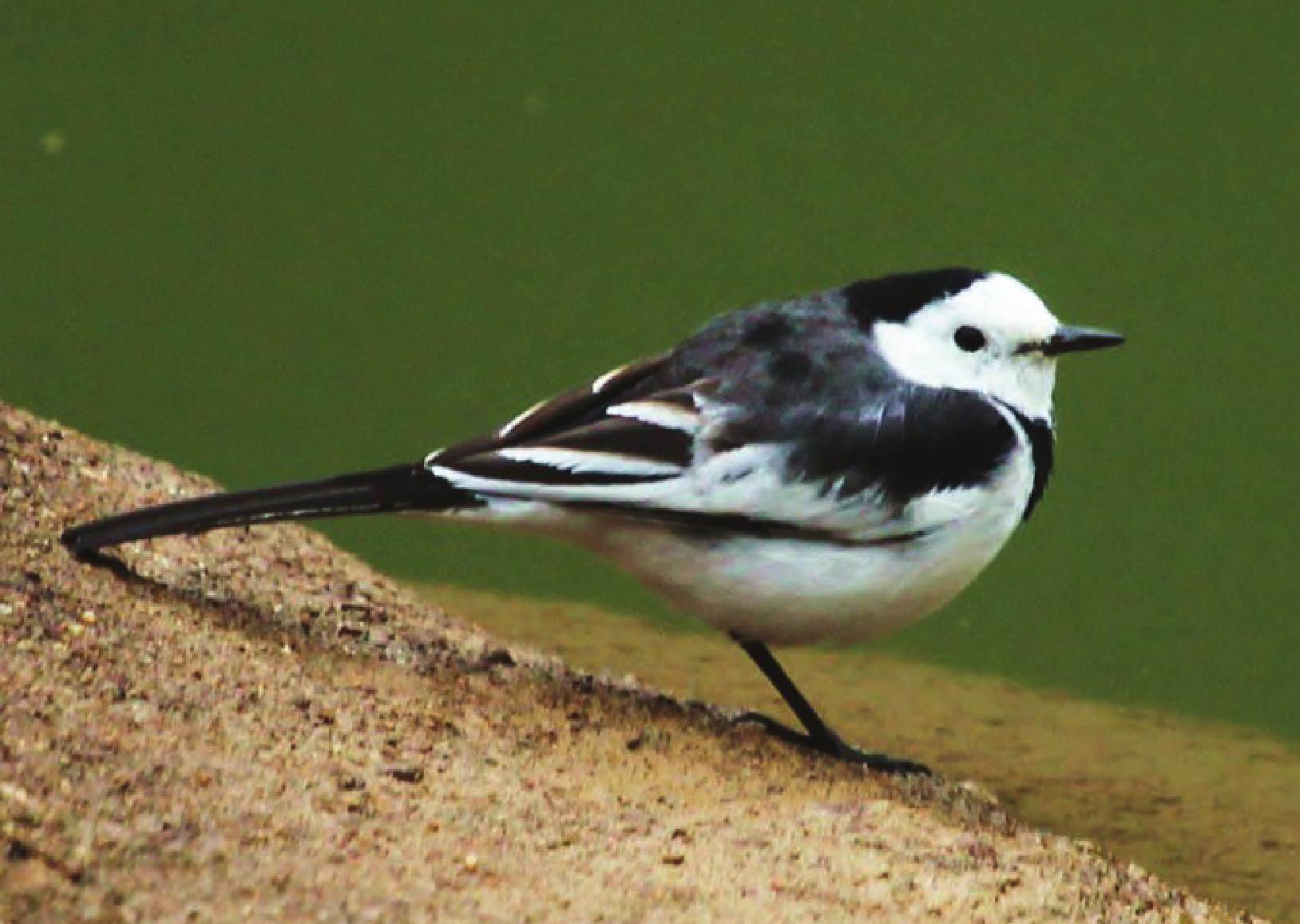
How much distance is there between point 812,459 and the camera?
4594 mm

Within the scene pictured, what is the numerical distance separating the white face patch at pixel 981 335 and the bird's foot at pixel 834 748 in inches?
34.7

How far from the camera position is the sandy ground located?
3.24 metres

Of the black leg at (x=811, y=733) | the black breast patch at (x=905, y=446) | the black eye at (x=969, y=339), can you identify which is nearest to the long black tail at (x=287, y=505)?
the black breast patch at (x=905, y=446)

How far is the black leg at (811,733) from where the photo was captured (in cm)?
500

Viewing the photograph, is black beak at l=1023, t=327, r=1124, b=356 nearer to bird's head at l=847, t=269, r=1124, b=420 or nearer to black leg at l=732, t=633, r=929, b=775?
bird's head at l=847, t=269, r=1124, b=420

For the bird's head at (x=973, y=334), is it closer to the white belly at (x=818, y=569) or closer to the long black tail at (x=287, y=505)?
the white belly at (x=818, y=569)

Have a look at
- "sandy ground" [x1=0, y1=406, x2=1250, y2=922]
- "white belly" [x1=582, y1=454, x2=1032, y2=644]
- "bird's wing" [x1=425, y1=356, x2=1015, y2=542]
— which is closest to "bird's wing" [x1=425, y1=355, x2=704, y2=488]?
"bird's wing" [x1=425, y1=356, x2=1015, y2=542]

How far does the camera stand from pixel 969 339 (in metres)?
4.86

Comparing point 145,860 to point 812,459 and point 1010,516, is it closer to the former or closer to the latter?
point 812,459

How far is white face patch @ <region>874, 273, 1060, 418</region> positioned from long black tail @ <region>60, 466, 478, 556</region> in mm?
1065

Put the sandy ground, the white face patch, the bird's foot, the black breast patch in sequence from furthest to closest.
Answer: the bird's foot, the white face patch, the black breast patch, the sandy ground

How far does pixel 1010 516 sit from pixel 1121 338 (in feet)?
1.59

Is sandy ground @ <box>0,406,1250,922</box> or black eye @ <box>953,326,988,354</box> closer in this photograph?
sandy ground @ <box>0,406,1250,922</box>

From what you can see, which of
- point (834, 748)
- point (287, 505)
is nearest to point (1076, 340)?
point (834, 748)
